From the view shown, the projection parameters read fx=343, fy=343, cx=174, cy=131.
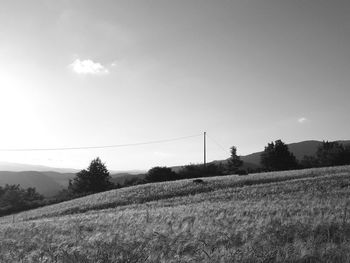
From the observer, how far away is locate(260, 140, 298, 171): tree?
9088 cm

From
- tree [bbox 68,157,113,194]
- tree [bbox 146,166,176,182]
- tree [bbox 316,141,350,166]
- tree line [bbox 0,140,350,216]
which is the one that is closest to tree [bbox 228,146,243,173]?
tree line [bbox 0,140,350,216]

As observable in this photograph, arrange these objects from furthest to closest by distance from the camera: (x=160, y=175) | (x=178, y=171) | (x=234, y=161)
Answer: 1. (x=234, y=161)
2. (x=178, y=171)
3. (x=160, y=175)

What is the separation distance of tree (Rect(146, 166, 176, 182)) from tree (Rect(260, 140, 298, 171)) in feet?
101

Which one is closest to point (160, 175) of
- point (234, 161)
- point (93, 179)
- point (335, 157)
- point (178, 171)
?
point (178, 171)

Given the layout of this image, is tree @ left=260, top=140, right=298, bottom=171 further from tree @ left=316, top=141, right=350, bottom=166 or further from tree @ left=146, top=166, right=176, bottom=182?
tree @ left=146, top=166, right=176, bottom=182

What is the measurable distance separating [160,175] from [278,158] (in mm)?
36225

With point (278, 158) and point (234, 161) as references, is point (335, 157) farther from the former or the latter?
point (234, 161)

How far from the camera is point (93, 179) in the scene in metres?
84.6

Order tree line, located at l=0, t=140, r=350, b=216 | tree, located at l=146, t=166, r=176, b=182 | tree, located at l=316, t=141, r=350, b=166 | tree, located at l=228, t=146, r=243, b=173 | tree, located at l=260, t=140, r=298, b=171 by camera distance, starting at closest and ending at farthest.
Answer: tree, located at l=146, t=166, r=176, b=182
tree line, located at l=0, t=140, r=350, b=216
tree, located at l=316, t=141, r=350, b=166
tree, located at l=260, t=140, r=298, b=171
tree, located at l=228, t=146, r=243, b=173

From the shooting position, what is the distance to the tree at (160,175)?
71713mm

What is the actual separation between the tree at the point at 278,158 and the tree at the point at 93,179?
138 feet

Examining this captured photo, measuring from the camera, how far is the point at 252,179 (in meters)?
41.0

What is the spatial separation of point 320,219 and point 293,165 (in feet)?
276

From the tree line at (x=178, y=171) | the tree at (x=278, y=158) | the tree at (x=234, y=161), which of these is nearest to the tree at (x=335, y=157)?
the tree line at (x=178, y=171)
